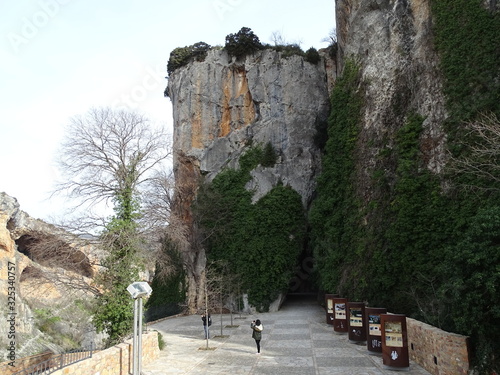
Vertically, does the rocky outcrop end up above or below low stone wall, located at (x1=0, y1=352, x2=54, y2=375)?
above

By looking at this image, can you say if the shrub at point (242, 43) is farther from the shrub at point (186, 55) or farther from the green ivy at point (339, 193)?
the green ivy at point (339, 193)

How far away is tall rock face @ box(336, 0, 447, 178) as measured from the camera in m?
17.4

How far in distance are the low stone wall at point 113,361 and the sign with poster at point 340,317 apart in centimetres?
776

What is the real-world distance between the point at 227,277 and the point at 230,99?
1588 cm

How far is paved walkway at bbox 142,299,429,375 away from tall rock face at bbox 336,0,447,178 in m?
8.56

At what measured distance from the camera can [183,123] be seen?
34.1m

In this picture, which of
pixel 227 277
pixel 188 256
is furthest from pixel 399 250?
pixel 188 256

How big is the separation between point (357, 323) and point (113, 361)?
28.4 ft

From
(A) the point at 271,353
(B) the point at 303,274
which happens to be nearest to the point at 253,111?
(B) the point at 303,274

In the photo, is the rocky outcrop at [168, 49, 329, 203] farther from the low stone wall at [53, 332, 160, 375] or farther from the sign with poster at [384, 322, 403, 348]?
the sign with poster at [384, 322, 403, 348]

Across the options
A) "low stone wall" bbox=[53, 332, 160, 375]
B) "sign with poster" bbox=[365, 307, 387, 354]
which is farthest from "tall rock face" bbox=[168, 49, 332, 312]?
"sign with poster" bbox=[365, 307, 387, 354]

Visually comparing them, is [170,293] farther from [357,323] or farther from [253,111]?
[357,323]

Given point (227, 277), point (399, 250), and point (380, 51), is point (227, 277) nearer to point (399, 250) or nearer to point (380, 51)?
point (399, 250)

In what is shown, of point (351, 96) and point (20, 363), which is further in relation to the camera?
point (351, 96)
